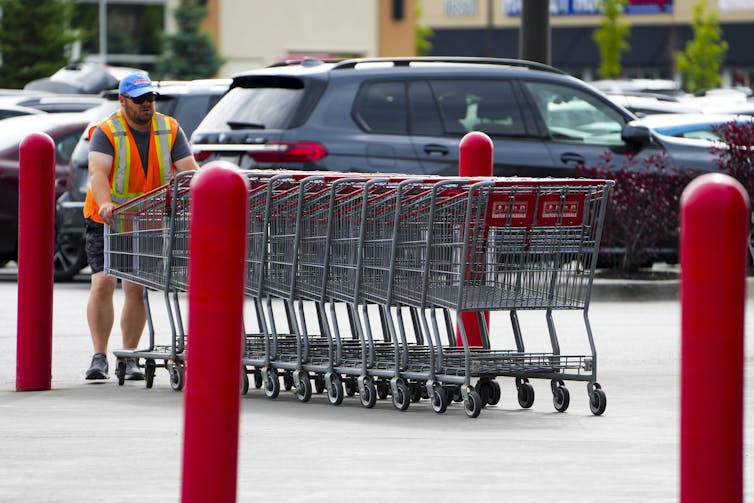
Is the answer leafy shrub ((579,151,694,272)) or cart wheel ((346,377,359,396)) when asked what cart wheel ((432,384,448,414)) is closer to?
cart wheel ((346,377,359,396))

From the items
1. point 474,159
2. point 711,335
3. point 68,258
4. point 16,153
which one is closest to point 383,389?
point 474,159

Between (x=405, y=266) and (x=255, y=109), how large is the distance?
590cm

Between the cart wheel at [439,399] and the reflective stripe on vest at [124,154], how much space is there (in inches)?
84.9

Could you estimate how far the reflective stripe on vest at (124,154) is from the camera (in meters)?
9.38

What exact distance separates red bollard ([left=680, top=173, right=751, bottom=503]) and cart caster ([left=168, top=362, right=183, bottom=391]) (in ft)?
15.9

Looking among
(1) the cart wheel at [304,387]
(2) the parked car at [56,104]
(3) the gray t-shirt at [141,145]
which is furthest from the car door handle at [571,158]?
(2) the parked car at [56,104]

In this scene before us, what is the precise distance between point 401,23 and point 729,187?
52.8 meters

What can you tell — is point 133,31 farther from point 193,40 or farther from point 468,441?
point 468,441

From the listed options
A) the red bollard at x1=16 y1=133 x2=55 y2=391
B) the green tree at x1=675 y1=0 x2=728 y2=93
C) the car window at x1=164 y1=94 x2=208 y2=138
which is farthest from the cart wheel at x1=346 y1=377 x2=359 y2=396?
the green tree at x1=675 y1=0 x2=728 y2=93

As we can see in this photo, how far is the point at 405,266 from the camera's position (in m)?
8.27

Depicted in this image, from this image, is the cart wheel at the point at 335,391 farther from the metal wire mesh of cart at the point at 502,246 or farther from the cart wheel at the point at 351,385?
the metal wire mesh of cart at the point at 502,246

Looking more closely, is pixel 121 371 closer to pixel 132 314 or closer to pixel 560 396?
pixel 132 314

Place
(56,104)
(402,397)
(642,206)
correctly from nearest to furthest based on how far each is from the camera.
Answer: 1. (402,397)
2. (642,206)
3. (56,104)

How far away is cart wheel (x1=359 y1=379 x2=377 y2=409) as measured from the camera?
828cm
